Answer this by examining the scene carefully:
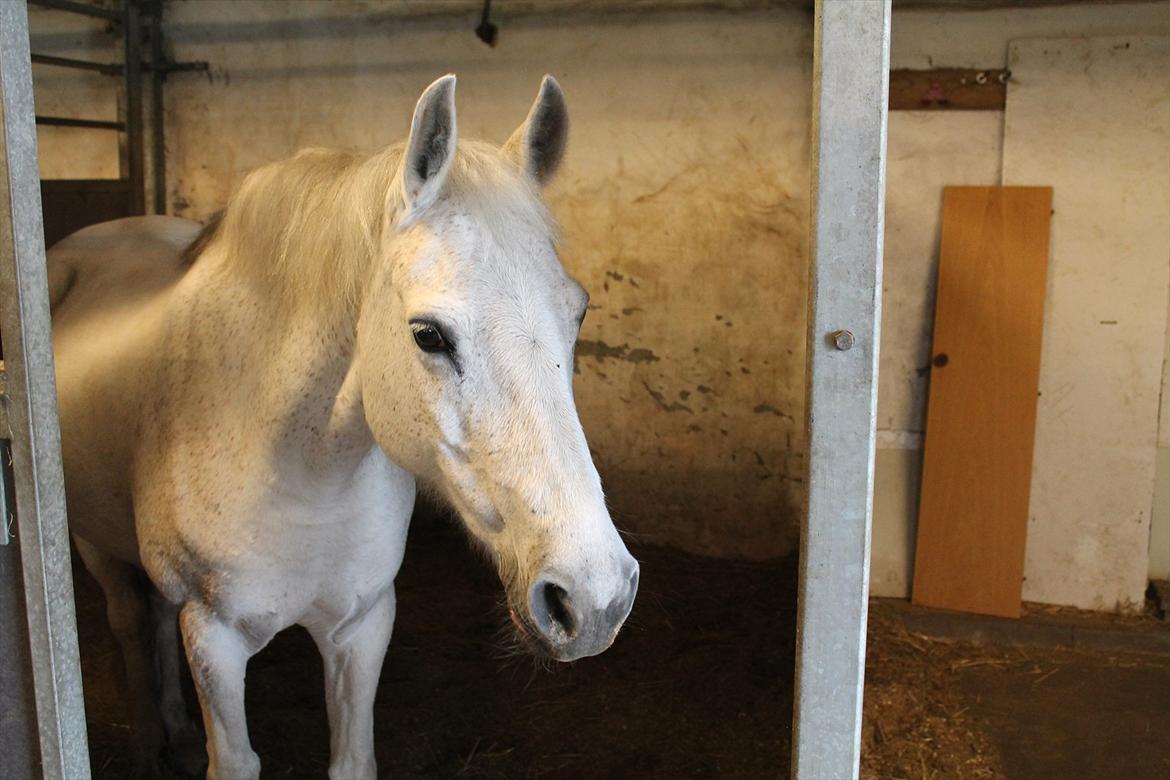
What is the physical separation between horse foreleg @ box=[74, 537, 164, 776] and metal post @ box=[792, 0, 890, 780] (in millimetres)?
2255

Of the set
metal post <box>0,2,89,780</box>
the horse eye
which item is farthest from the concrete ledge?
metal post <box>0,2,89,780</box>

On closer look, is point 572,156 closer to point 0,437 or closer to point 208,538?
point 208,538

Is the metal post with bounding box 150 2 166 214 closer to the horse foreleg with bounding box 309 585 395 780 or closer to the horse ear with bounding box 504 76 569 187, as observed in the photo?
the horse foreleg with bounding box 309 585 395 780

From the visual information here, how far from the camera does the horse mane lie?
1629 millimetres

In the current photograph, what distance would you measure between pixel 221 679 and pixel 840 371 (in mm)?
1557

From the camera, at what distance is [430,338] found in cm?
153

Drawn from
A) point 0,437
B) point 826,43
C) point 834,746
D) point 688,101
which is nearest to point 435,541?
point 688,101

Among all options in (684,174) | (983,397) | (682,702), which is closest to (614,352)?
(684,174)

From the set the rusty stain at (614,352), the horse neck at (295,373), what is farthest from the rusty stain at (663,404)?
the horse neck at (295,373)

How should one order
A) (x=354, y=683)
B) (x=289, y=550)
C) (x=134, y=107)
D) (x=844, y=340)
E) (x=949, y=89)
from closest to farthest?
1. (x=844, y=340)
2. (x=289, y=550)
3. (x=354, y=683)
4. (x=949, y=89)
5. (x=134, y=107)

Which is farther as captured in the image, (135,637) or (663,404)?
(663,404)

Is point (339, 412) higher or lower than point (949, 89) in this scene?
lower

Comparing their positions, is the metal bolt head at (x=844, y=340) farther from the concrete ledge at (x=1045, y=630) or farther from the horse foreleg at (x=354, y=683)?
the concrete ledge at (x=1045, y=630)

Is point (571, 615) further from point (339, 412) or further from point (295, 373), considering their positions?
point (295, 373)
